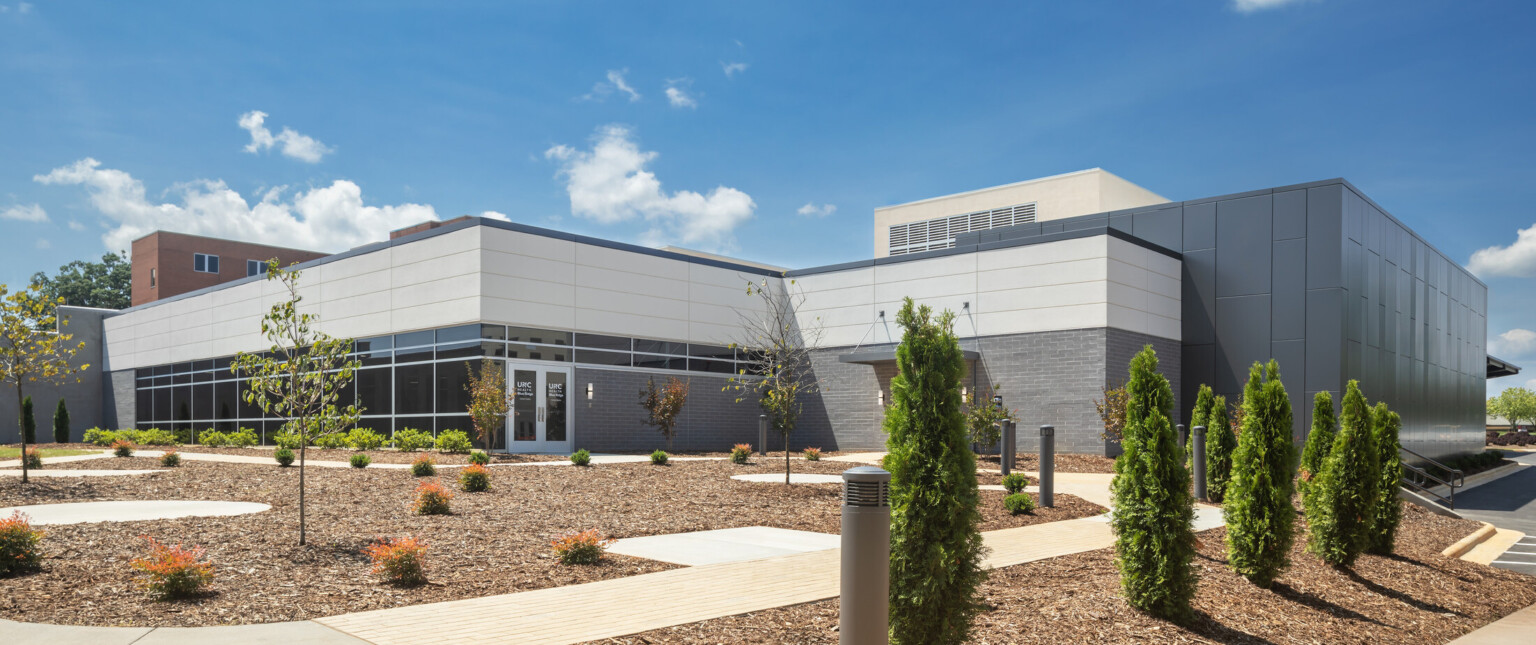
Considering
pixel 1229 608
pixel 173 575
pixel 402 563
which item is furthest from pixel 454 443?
pixel 1229 608

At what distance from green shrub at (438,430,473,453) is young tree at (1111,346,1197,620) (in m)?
18.8

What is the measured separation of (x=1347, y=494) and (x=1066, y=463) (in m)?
13.7

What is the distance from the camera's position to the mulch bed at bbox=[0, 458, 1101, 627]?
6.99m

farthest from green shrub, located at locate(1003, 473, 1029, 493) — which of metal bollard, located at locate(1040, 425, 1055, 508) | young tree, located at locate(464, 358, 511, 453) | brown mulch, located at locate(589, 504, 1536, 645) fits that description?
young tree, located at locate(464, 358, 511, 453)

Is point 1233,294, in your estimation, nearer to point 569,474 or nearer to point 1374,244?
point 1374,244

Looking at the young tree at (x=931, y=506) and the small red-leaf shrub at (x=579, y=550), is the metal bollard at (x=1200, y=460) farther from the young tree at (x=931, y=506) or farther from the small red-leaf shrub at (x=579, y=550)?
the young tree at (x=931, y=506)

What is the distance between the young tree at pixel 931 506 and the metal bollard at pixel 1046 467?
8929 mm

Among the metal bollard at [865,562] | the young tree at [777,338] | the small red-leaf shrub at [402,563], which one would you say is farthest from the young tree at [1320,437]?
the young tree at [777,338]

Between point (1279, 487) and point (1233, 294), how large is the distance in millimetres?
21449

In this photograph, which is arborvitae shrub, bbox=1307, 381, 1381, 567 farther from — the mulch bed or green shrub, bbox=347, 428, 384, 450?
green shrub, bbox=347, 428, 384, 450

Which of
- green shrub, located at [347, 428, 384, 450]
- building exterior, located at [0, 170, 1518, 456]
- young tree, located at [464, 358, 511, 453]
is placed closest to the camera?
young tree, located at [464, 358, 511, 453]

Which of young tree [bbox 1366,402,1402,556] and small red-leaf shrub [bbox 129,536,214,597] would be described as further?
young tree [bbox 1366,402,1402,556]

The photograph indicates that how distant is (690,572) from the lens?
27.4 ft

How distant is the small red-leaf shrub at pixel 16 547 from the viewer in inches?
305
